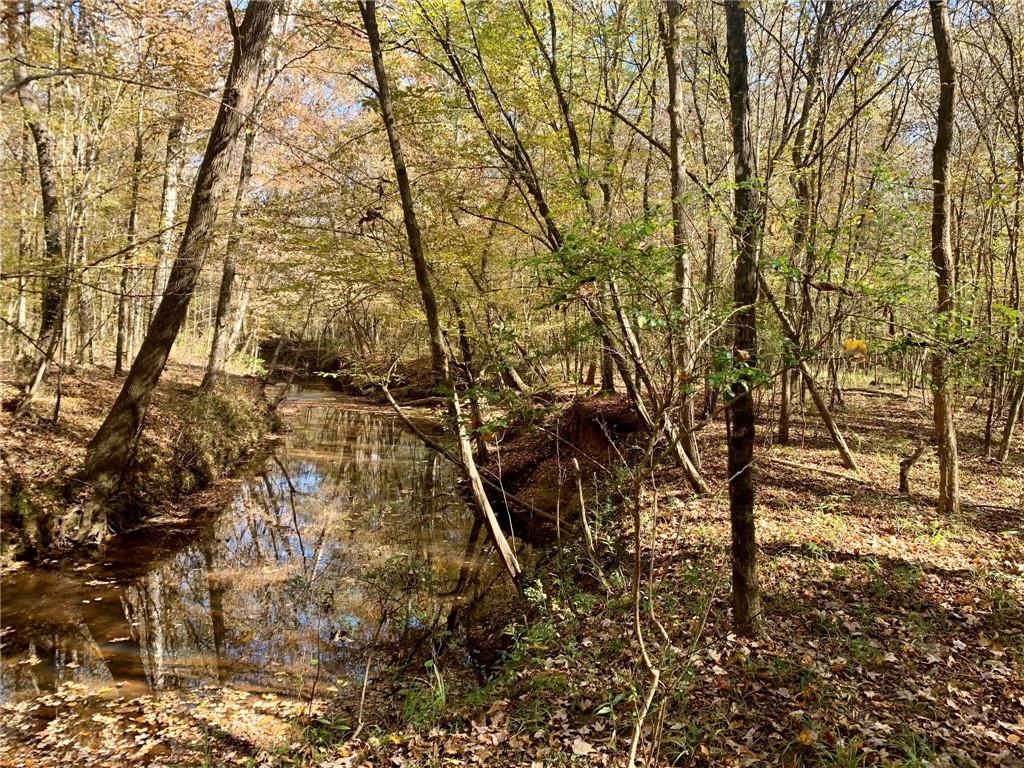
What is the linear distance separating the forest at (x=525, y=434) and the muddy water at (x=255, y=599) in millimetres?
64

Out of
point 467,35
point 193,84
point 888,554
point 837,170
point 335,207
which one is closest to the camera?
point 888,554

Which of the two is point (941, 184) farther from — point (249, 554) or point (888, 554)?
point (249, 554)

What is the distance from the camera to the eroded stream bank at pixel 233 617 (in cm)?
507

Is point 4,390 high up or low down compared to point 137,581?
up

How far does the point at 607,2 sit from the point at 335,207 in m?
6.27

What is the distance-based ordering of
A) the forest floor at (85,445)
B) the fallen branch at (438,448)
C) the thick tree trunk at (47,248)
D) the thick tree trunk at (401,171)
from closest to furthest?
1. the thick tree trunk at (401,171)
2. the forest floor at (85,445)
3. the fallen branch at (438,448)
4. the thick tree trunk at (47,248)

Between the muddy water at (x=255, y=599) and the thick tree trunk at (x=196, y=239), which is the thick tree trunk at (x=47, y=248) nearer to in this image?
the thick tree trunk at (x=196, y=239)

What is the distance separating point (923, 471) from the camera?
10.4 meters

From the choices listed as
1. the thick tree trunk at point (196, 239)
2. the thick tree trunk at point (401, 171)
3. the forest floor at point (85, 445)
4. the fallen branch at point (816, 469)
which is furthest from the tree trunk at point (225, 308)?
the fallen branch at point (816, 469)

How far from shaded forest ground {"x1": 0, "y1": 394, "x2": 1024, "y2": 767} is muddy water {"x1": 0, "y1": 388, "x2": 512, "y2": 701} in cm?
57

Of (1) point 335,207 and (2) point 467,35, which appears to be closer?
(2) point 467,35

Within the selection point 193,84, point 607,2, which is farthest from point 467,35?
point 193,84

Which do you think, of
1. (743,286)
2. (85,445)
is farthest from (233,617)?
(743,286)

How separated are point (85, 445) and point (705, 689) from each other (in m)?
9.45
